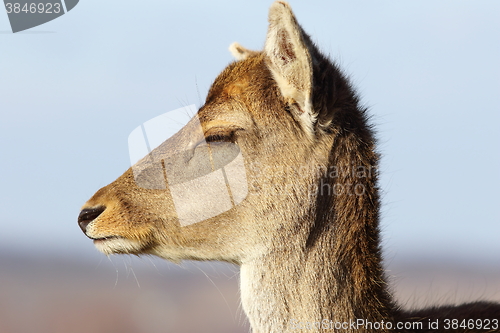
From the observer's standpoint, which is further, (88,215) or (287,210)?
(88,215)

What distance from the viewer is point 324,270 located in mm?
3598

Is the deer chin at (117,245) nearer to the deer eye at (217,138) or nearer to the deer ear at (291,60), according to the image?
the deer eye at (217,138)

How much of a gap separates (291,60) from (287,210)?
3.25 ft

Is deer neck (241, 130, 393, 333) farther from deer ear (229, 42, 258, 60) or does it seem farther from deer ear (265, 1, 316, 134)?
deer ear (229, 42, 258, 60)

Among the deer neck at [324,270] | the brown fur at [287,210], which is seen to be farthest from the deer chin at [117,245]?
the deer neck at [324,270]

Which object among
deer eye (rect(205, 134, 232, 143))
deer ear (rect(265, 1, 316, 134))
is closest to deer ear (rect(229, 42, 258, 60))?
deer ear (rect(265, 1, 316, 134))

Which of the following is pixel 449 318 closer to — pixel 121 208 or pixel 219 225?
pixel 219 225

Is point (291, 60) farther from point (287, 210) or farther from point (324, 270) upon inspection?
point (324, 270)

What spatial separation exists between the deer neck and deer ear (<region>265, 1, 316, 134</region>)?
1.23ft

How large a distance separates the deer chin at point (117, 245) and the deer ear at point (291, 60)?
1439 millimetres

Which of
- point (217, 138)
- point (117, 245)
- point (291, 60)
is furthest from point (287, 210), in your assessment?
point (117, 245)

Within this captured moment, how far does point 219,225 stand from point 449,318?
2122 millimetres

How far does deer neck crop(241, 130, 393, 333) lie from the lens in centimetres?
356

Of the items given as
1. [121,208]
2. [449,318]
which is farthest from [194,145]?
[449,318]
